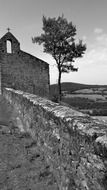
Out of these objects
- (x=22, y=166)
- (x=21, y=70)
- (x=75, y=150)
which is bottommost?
(x=22, y=166)

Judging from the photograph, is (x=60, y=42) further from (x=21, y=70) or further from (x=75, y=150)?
(x=75, y=150)

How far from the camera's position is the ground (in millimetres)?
4145

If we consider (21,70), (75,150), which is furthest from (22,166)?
(21,70)

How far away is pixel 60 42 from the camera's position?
22.5 meters

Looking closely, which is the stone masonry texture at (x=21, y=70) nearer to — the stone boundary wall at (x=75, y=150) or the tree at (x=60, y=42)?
the tree at (x=60, y=42)

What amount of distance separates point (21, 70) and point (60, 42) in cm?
605

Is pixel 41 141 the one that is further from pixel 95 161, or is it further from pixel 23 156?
pixel 95 161

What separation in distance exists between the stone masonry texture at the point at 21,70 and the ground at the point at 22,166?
14.4m

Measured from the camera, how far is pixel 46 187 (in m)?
4.01

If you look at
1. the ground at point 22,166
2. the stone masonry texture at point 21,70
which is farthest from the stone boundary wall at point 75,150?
the stone masonry texture at point 21,70

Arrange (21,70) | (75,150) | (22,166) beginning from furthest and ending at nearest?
(21,70), (22,166), (75,150)

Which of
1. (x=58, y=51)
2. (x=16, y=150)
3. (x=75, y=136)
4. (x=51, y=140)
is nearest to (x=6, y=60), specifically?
(x=58, y=51)

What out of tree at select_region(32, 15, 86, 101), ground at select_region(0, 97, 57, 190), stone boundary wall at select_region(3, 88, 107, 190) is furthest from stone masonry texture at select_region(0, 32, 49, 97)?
stone boundary wall at select_region(3, 88, 107, 190)

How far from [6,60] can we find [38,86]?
4.96 metres
